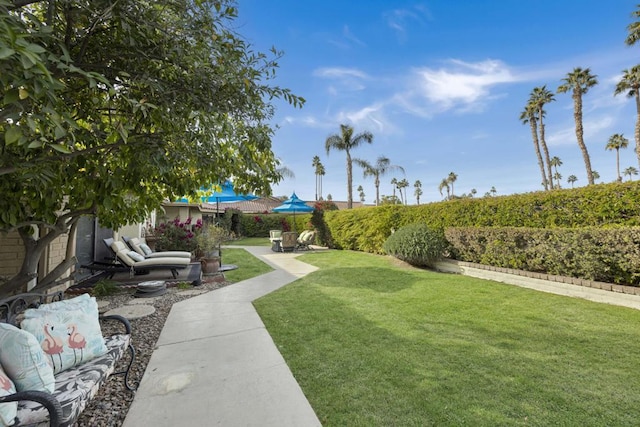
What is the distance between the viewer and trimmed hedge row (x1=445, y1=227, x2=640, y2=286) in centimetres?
536

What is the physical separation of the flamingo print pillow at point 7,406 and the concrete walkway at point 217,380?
832 mm

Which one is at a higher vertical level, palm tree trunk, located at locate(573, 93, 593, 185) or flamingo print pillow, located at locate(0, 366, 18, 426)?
palm tree trunk, located at locate(573, 93, 593, 185)

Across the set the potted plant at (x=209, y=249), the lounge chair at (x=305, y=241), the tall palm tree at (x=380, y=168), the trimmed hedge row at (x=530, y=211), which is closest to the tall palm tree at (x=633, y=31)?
the tall palm tree at (x=380, y=168)

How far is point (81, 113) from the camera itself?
3119 millimetres

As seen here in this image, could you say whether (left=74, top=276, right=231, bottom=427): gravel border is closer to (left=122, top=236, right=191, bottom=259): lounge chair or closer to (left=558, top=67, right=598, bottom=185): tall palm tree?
(left=122, top=236, right=191, bottom=259): lounge chair

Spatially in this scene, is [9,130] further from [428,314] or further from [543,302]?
[543,302]

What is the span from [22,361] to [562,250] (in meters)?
8.40

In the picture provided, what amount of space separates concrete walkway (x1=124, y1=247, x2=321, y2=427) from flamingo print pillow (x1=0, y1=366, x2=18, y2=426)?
0.83m

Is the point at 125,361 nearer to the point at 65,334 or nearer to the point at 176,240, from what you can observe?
the point at 65,334

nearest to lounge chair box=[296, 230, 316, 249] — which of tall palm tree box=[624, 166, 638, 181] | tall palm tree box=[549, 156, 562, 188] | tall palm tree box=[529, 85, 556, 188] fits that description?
tall palm tree box=[529, 85, 556, 188]

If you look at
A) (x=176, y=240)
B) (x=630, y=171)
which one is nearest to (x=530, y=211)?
(x=176, y=240)

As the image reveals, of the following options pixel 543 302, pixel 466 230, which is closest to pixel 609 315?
pixel 543 302

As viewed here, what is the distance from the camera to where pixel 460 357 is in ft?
11.0

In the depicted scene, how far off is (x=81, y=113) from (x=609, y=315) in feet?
26.6
